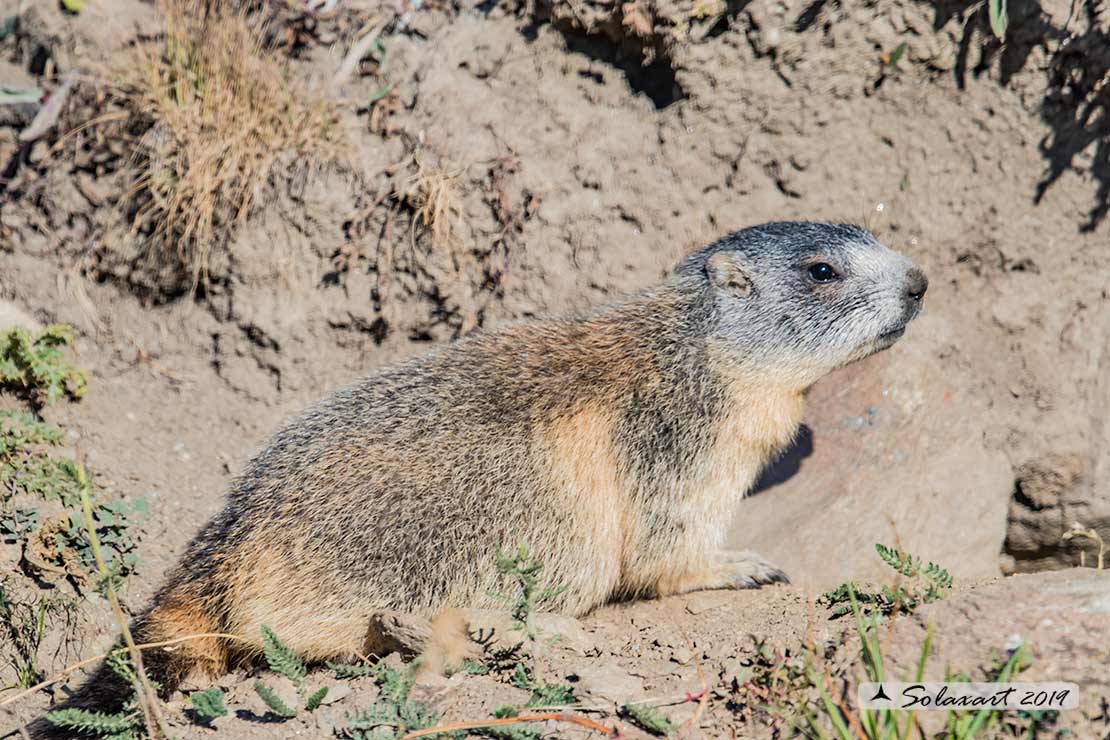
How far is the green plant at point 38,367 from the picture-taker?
721 centimetres

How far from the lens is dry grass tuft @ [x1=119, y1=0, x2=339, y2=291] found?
788cm

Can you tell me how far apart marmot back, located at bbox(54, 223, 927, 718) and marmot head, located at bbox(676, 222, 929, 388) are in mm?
12

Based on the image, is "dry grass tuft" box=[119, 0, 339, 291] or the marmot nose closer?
the marmot nose

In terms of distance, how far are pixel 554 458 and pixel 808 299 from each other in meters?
1.89

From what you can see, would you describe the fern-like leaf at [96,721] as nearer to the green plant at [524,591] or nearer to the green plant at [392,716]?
the green plant at [392,716]

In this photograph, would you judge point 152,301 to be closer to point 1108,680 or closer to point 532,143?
point 532,143

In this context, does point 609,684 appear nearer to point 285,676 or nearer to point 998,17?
point 285,676

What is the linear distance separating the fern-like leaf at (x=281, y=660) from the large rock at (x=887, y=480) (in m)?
3.61

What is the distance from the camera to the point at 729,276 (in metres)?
6.64

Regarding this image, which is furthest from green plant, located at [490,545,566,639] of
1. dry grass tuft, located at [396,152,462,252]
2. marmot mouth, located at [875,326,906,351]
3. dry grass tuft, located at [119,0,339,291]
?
dry grass tuft, located at [119,0,339,291]

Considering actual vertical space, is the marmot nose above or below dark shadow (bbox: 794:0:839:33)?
below

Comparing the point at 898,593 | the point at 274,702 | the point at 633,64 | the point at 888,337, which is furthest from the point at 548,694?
the point at 633,64

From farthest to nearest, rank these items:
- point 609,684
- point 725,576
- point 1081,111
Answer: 1. point 1081,111
2. point 725,576
3. point 609,684

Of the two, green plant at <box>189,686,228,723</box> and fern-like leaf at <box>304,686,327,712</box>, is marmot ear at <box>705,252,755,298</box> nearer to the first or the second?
fern-like leaf at <box>304,686,327,712</box>
